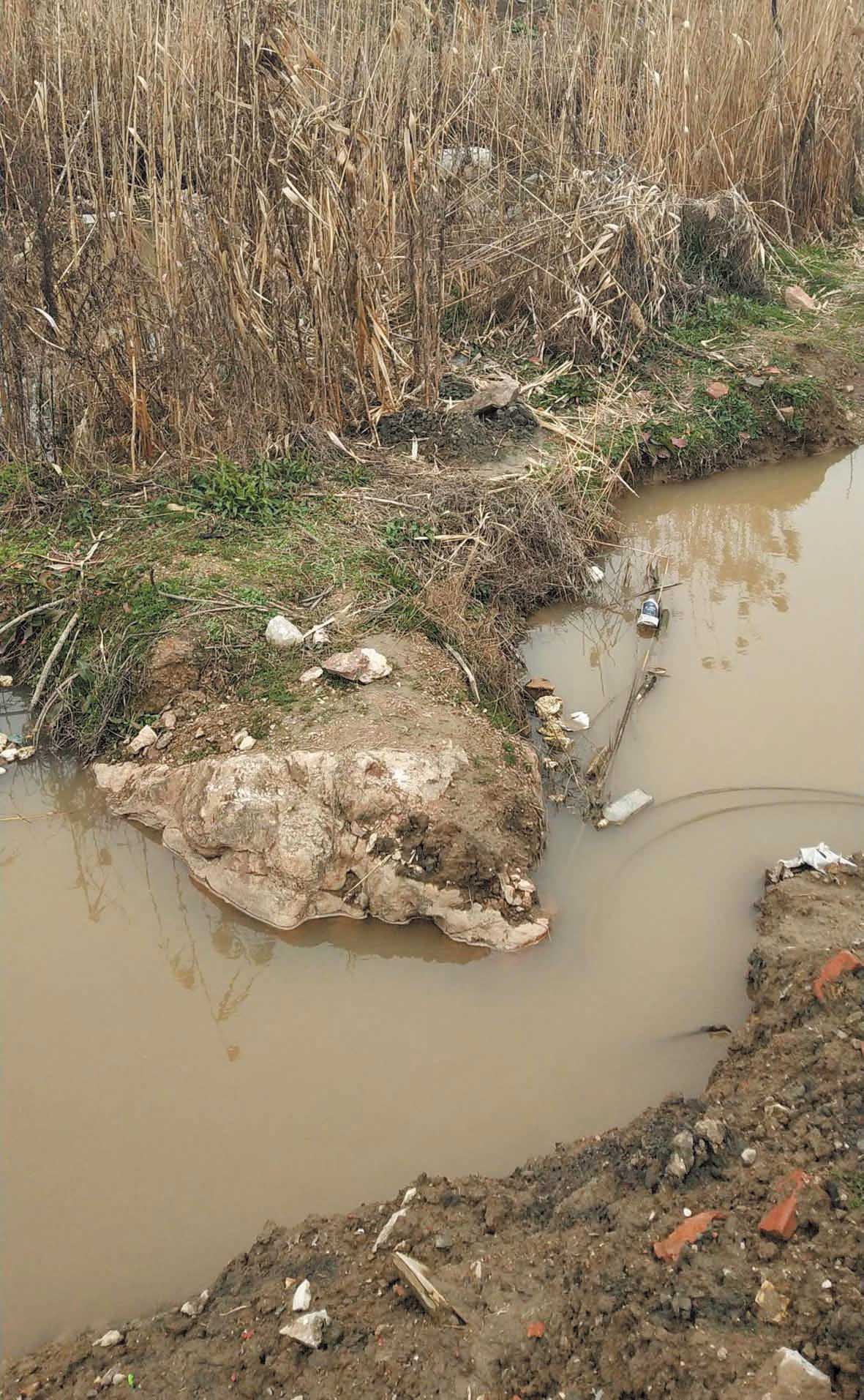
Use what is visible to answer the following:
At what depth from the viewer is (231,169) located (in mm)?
3686

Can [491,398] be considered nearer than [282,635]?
No

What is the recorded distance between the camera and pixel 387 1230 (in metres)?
1.97

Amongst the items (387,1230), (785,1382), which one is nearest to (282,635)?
(387,1230)

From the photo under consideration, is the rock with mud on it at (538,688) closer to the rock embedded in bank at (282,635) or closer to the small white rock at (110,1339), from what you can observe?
the rock embedded in bank at (282,635)

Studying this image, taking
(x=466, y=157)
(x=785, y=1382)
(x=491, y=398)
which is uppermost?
(x=466, y=157)

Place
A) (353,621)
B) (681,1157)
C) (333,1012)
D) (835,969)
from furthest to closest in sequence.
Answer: (353,621), (333,1012), (835,969), (681,1157)

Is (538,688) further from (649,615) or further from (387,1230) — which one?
(387,1230)

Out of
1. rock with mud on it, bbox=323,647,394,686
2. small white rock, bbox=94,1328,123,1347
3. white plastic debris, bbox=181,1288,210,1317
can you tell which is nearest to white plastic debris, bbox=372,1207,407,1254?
white plastic debris, bbox=181,1288,210,1317

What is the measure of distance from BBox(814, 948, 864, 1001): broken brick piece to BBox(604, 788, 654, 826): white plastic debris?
84 cm

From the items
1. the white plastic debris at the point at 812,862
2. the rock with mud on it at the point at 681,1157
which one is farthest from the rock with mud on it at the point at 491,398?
the rock with mud on it at the point at 681,1157

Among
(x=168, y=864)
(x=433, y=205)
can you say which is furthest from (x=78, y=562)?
(x=433, y=205)

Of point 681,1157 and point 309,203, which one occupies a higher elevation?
point 309,203

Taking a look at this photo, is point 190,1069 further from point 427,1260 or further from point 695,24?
point 695,24

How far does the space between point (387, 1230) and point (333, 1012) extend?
680 millimetres
